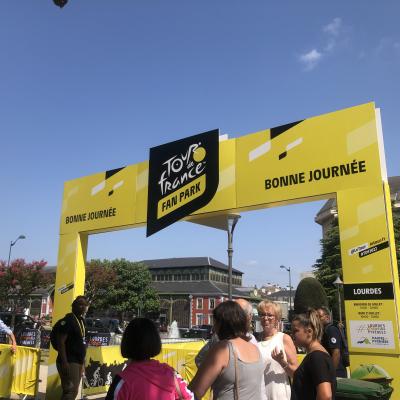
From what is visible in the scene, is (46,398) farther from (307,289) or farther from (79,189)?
(307,289)

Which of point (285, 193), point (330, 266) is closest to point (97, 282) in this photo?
point (330, 266)

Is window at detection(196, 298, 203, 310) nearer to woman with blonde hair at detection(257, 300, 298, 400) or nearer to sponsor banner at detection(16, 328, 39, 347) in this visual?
sponsor banner at detection(16, 328, 39, 347)

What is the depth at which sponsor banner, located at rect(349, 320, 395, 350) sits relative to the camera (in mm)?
5348

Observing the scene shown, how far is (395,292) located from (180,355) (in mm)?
4278

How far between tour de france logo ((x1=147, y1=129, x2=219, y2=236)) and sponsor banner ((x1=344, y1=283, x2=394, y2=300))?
116 inches

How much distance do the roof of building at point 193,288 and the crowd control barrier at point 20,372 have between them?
61275mm

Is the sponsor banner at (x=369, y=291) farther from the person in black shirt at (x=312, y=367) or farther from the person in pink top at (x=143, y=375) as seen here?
the person in pink top at (x=143, y=375)

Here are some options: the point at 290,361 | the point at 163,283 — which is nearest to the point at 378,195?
the point at 290,361

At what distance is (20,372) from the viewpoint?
8461 millimetres

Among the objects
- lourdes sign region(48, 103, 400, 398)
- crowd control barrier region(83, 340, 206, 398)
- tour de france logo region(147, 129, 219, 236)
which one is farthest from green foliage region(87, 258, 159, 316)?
tour de france logo region(147, 129, 219, 236)

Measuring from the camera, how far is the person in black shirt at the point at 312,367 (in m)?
2.80

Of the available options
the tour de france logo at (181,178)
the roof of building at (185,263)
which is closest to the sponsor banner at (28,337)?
the tour de france logo at (181,178)

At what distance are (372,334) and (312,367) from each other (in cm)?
302

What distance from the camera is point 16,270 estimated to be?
1325 inches
